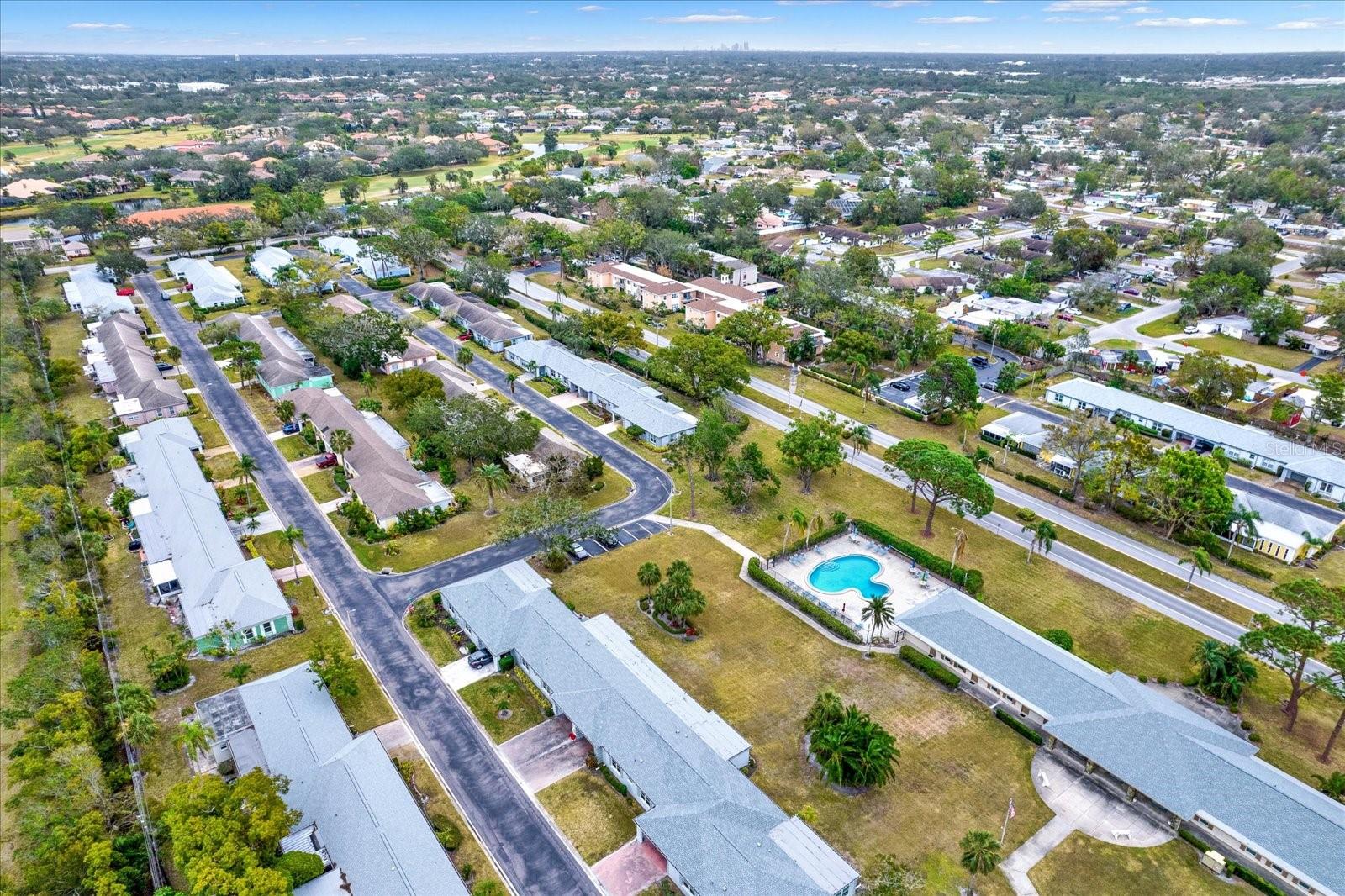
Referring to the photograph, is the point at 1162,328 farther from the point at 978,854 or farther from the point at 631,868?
the point at 631,868

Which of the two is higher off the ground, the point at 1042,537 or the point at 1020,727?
the point at 1042,537

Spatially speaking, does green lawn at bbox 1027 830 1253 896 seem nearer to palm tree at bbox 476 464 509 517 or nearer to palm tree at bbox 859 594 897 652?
palm tree at bbox 859 594 897 652

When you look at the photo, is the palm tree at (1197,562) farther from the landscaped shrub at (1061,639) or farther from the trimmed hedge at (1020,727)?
the trimmed hedge at (1020,727)

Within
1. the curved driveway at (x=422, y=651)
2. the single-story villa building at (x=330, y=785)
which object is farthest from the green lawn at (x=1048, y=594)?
the single-story villa building at (x=330, y=785)

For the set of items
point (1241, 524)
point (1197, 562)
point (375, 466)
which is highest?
point (375, 466)

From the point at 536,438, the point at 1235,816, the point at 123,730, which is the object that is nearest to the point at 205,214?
the point at 536,438

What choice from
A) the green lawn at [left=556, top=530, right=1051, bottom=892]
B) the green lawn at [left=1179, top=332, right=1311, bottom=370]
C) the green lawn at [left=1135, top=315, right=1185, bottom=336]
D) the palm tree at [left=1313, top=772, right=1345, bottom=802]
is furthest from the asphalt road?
the green lawn at [left=1179, top=332, right=1311, bottom=370]

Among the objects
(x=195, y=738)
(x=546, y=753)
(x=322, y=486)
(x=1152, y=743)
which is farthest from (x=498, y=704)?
(x=1152, y=743)
